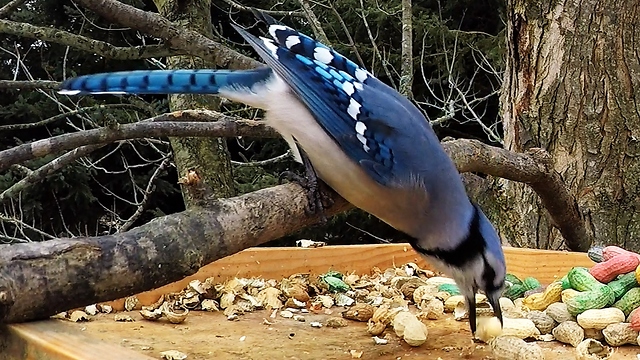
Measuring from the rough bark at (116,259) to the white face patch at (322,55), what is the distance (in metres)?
0.63

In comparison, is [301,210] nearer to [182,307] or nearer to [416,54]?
[182,307]

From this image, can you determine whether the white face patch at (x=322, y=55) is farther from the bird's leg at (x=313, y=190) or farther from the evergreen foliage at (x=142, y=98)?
the evergreen foliage at (x=142, y=98)

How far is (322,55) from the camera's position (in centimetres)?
188

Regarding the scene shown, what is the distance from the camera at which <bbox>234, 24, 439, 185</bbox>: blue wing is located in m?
1.71

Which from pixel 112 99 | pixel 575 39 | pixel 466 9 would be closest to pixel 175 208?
pixel 112 99

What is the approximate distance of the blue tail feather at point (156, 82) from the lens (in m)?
1.49

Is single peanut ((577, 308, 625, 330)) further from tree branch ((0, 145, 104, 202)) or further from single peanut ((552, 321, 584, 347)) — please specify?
tree branch ((0, 145, 104, 202))

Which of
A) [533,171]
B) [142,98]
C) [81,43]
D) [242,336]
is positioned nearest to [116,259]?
[242,336]

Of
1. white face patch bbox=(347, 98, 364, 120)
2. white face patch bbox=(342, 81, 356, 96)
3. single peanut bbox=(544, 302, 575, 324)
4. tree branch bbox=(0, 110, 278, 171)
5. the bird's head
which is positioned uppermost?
white face patch bbox=(342, 81, 356, 96)

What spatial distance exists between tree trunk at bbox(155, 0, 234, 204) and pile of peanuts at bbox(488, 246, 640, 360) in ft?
4.82

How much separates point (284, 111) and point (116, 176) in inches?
176

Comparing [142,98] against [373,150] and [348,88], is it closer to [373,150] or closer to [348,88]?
[348,88]

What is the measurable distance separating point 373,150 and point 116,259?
0.71m

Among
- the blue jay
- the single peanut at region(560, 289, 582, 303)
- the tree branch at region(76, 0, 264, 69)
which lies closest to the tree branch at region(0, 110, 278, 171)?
the blue jay
